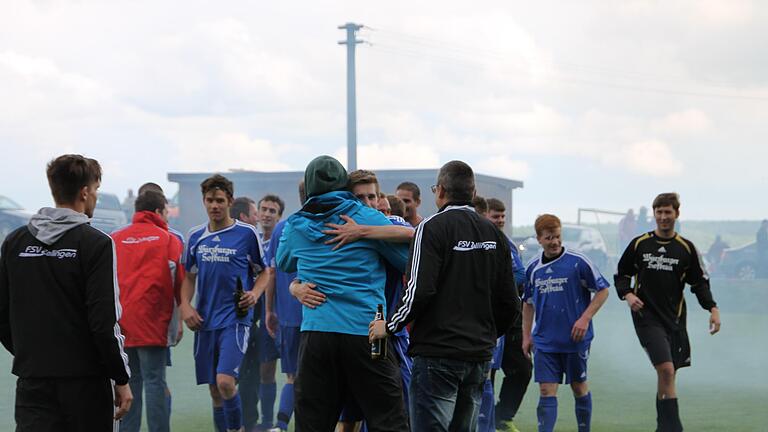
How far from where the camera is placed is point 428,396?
16.7 feet

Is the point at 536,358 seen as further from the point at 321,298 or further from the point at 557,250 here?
the point at 321,298

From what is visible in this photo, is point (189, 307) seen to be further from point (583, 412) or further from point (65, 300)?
point (583, 412)

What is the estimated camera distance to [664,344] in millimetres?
8383

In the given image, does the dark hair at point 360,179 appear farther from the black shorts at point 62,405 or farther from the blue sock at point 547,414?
the blue sock at point 547,414

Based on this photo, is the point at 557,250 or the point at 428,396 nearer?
the point at 428,396

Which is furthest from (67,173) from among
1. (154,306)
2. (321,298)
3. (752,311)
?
(752,311)

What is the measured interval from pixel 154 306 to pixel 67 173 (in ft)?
10.2

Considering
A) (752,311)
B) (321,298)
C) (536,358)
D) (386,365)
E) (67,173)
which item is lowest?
(752,311)

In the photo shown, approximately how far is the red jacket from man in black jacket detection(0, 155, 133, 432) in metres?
2.89

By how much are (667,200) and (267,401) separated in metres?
3.89

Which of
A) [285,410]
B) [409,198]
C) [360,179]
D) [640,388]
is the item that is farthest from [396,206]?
[640,388]

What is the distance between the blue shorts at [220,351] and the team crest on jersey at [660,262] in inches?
134

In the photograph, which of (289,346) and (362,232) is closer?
(362,232)

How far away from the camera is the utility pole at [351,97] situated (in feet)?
94.0
